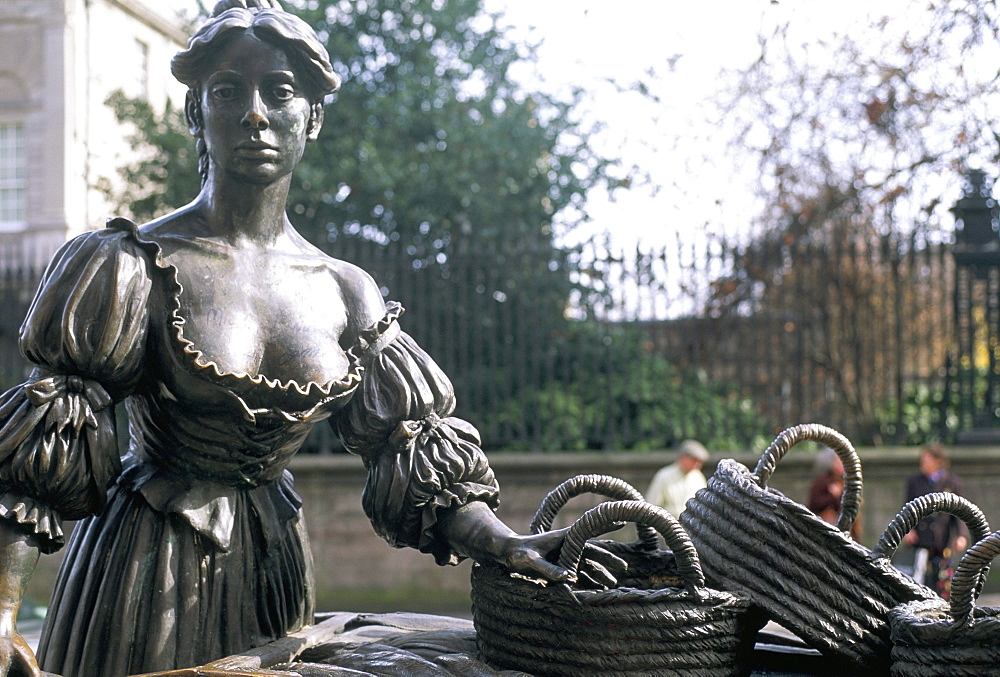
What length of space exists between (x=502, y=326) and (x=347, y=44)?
3.36 m

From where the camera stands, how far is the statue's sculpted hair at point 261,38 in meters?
2.10

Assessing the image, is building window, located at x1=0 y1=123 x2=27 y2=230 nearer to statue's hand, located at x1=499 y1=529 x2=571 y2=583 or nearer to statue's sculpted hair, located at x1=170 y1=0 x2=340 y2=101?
statue's sculpted hair, located at x1=170 y1=0 x2=340 y2=101

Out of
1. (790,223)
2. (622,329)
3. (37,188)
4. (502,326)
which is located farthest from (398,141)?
(37,188)

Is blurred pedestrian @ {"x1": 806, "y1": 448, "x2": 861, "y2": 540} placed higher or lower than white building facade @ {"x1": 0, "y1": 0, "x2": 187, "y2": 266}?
lower

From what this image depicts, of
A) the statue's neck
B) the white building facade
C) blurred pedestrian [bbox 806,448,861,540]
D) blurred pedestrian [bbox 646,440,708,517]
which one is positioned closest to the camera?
the statue's neck

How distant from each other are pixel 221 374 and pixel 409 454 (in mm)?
479

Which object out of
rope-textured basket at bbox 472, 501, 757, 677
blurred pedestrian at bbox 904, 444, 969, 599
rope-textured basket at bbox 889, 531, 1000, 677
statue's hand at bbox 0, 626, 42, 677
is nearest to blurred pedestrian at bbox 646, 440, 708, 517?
blurred pedestrian at bbox 904, 444, 969, 599

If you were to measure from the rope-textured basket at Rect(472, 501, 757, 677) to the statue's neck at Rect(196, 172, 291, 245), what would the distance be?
92 centimetres

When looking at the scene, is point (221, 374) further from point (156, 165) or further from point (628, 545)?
point (156, 165)

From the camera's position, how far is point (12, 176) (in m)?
17.1

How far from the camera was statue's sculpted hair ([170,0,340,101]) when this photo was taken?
2.10 metres

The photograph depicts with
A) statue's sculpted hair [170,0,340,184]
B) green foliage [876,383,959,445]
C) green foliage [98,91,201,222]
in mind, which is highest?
green foliage [98,91,201,222]

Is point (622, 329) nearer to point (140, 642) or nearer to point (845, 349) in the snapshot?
point (845, 349)

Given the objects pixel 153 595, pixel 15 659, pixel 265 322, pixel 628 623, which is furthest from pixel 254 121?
pixel 628 623
